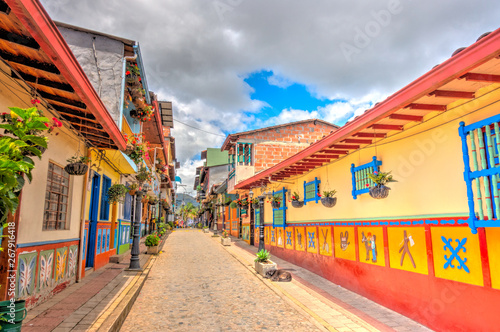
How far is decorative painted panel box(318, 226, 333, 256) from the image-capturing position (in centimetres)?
1000

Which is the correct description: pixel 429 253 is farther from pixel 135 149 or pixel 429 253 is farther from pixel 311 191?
pixel 135 149

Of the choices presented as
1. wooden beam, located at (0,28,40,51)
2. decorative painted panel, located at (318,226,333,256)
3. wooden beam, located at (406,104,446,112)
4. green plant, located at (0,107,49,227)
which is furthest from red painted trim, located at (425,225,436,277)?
wooden beam, located at (0,28,40,51)

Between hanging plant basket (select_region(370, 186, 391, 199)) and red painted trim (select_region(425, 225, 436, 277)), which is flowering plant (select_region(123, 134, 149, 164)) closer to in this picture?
hanging plant basket (select_region(370, 186, 391, 199))

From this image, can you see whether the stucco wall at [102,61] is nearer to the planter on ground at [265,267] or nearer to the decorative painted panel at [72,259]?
the decorative painted panel at [72,259]

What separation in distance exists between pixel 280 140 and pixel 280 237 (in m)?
7.20

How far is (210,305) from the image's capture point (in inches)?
281

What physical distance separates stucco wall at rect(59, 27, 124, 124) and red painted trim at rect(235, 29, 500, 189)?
6.73m

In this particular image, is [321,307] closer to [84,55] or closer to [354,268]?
[354,268]

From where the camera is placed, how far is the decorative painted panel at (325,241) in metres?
10.0

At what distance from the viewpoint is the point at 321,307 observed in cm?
693

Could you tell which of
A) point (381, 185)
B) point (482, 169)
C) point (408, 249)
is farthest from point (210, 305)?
point (482, 169)

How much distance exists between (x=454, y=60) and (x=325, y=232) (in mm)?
7040

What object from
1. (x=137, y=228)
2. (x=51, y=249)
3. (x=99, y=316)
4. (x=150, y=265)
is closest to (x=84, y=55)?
(x=137, y=228)

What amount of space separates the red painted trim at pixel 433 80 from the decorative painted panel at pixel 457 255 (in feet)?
7.28
